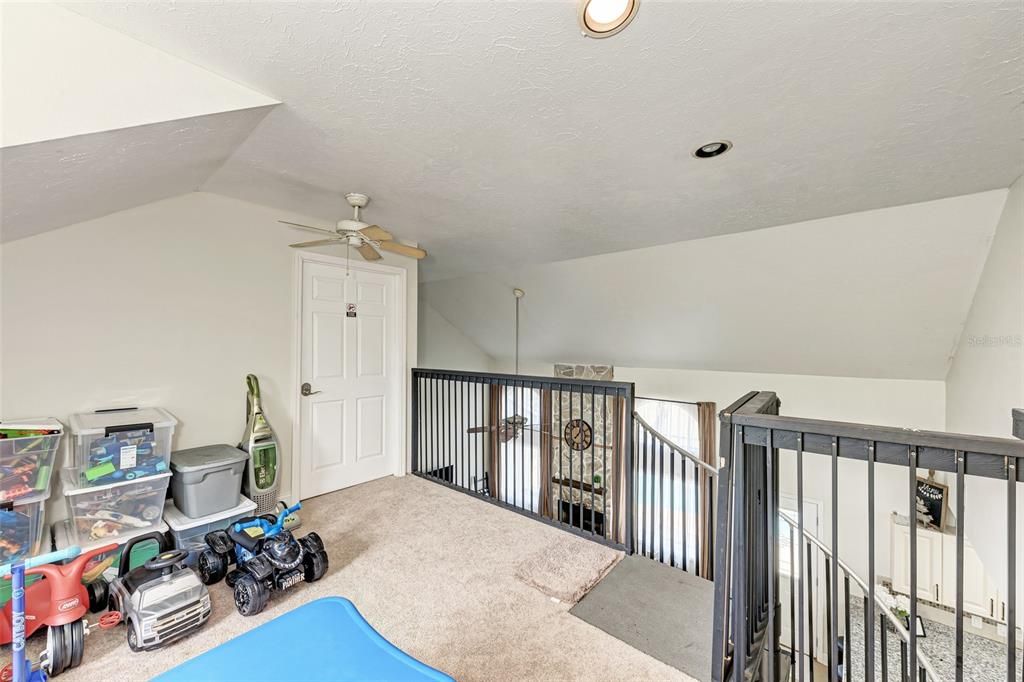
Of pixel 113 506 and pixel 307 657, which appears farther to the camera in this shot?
pixel 113 506

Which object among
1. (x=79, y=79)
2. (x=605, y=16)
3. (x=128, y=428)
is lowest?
(x=128, y=428)

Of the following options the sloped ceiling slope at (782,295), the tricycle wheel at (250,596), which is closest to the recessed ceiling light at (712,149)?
the sloped ceiling slope at (782,295)

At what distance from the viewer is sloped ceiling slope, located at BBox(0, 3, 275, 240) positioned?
44.9 inches

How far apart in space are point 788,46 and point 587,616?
8.26ft

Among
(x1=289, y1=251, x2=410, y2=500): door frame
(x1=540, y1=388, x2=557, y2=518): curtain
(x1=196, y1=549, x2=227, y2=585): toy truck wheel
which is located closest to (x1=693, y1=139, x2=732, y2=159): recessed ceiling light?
(x1=540, y1=388, x2=557, y2=518): curtain

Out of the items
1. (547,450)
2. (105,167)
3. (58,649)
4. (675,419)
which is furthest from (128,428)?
(675,419)

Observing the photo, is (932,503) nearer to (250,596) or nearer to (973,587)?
(973,587)

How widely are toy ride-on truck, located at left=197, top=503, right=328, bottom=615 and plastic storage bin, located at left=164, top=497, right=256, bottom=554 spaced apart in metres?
0.07

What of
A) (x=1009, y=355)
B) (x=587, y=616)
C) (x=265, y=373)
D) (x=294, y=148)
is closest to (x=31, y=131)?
(x=294, y=148)

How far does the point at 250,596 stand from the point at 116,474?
1.03 metres

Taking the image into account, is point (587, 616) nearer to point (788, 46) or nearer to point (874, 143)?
point (788, 46)

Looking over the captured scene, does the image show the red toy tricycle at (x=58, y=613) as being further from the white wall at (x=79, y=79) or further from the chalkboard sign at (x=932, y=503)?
the chalkboard sign at (x=932, y=503)

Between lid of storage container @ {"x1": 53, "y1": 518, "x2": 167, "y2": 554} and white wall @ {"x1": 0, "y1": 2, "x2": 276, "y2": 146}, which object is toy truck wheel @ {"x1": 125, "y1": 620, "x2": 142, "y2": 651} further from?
white wall @ {"x1": 0, "y1": 2, "x2": 276, "y2": 146}

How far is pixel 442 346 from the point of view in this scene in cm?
699
